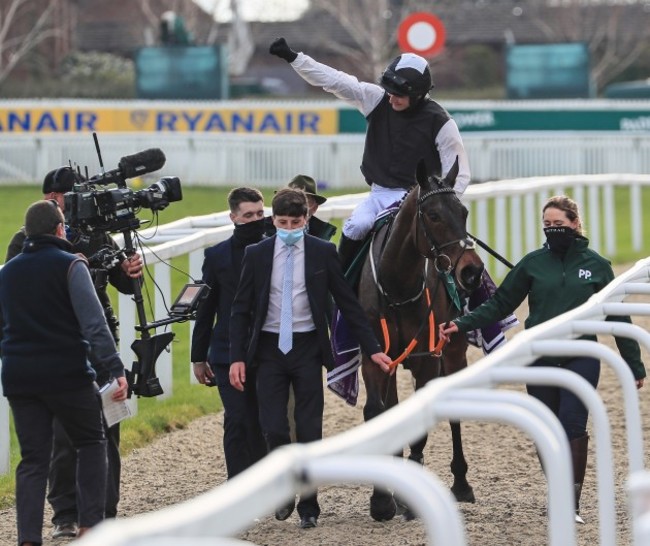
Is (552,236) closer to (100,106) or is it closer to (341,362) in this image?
(341,362)

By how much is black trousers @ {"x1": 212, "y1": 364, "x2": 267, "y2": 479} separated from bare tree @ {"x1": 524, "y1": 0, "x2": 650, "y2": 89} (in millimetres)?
39839

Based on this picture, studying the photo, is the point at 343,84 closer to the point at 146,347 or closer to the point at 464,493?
the point at 146,347

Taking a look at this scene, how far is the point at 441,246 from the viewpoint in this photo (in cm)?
698

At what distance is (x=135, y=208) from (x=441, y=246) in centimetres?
128

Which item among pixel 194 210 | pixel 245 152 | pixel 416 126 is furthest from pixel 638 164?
pixel 416 126

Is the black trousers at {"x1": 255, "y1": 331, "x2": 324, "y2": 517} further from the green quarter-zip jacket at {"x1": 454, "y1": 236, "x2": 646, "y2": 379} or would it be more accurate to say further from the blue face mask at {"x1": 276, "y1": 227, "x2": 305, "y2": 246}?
the green quarter-zip jacket at {"x1": 454, "y1": 236, "x2": 646, "y2": 379}

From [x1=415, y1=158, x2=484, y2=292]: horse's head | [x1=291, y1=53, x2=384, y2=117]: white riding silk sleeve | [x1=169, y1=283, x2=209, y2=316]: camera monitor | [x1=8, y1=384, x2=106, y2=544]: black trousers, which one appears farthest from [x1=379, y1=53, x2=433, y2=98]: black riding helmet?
[x1=8, y1=384, x2=106, y2=544]: black trousers

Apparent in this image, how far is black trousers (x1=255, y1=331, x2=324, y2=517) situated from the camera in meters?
6.73

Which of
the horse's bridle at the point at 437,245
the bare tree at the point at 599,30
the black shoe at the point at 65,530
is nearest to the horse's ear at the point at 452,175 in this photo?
the horse's bridle at the point at 437,245

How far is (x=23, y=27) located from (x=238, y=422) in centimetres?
4083

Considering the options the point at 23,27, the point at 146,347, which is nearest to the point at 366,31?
the point at 23,27

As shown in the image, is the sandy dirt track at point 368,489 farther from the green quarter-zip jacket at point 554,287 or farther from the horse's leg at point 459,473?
the green quarter-zip jacket at point 554,287

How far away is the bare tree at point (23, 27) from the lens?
4312 centimetres

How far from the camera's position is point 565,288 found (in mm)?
6824
